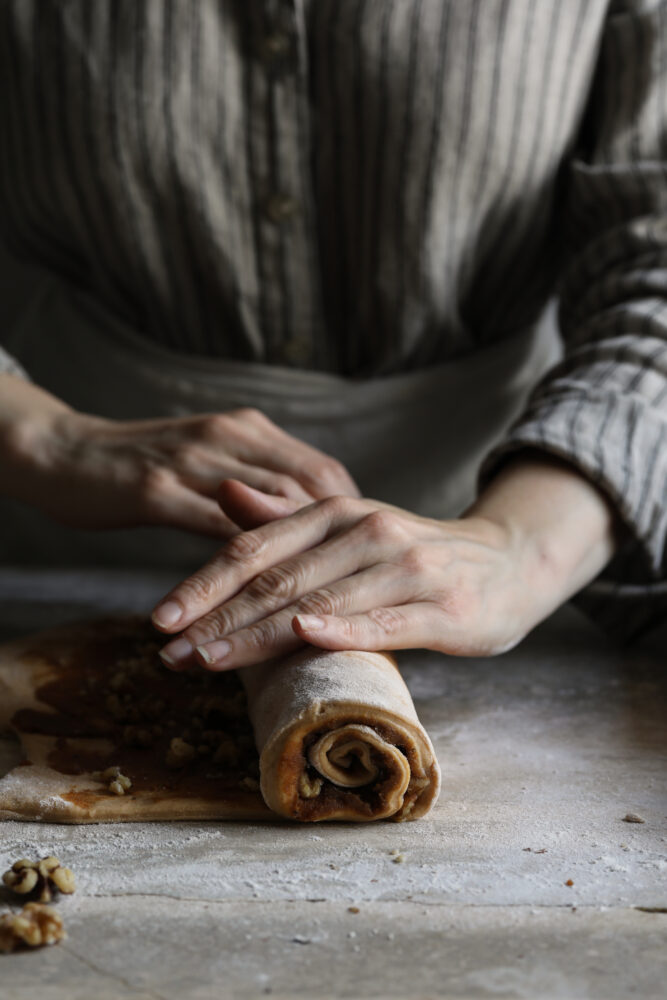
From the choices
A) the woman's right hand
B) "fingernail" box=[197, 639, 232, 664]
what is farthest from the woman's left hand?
the woman's right hand

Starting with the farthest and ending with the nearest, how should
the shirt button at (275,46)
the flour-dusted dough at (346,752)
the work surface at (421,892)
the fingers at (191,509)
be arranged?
the shirt button at (275,46) → the fingers at (191,509) → the flour-dusted dough at (346,752) → the work surface at (421,892)

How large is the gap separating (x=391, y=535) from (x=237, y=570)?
0.14 m

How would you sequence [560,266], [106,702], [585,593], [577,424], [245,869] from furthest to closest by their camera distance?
[560,266] → [585,593] → [577,424] → [106,702] → [245,869]

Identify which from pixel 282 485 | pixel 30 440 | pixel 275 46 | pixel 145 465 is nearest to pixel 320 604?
pixel 282 485

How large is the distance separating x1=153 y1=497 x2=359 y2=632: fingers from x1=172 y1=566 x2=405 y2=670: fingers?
0.07 feet

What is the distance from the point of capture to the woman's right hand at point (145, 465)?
111cm

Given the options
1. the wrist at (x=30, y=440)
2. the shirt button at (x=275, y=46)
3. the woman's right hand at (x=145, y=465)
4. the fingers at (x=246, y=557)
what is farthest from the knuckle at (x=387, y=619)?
the shirt button at (x=275, y=46)

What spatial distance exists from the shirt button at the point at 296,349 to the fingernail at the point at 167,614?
66 cm

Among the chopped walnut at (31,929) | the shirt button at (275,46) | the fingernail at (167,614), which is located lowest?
the chopped walnut at (31,929)

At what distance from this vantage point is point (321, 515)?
0.95 metres

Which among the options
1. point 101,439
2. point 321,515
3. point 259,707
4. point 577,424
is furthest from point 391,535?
point 101,439

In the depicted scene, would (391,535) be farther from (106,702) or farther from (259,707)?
(106,702)

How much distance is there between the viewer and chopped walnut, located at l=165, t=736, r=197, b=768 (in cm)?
86

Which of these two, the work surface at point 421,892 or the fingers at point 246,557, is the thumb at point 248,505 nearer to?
the fingers at point 246,557
